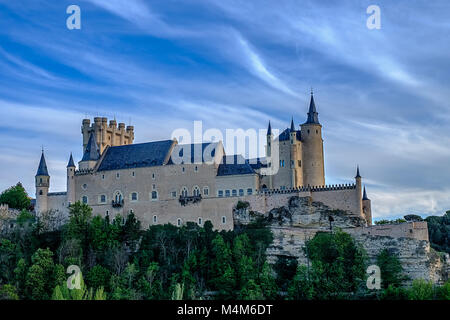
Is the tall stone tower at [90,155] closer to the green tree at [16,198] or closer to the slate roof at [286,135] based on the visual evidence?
the green tree at [16,198]

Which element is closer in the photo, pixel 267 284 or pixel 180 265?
pixel 267 284

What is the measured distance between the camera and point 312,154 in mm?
73812

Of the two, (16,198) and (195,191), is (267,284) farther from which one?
(16,198)

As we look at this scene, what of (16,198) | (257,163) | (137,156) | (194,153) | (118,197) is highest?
(137,156)

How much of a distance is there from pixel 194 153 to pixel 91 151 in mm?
11625

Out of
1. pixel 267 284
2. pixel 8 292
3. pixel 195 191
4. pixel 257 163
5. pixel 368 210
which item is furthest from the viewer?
pixel 257 163

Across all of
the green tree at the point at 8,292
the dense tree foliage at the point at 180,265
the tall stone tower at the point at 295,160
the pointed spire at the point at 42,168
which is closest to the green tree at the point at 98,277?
the dense tree foliage at the point at 180,265

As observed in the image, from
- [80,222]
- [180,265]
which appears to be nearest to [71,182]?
[80,222]

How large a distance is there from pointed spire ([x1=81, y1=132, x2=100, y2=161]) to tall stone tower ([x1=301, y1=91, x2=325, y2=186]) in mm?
21773

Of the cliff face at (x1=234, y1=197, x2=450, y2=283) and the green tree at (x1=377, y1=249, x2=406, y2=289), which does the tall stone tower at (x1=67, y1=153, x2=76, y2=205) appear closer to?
the cliff face at (x1=234, y1=197, x2=450, y2=283)

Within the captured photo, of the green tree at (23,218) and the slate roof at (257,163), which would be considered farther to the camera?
the green tree at (23,218)

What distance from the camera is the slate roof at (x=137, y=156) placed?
78625 millimetres

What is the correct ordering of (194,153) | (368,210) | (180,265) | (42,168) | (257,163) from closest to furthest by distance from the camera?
(180,265)
(368,210)
(257,163)
(194,153)
(42,168)
